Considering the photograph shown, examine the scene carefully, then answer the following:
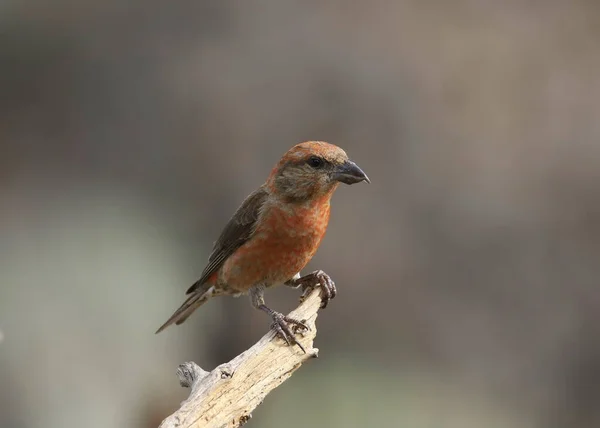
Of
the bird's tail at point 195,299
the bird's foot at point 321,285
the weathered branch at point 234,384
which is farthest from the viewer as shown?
the bird's tail at point 195,299

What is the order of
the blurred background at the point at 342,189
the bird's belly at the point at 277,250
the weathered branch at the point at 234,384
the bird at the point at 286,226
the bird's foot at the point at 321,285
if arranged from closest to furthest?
the weathered branch at the point at 234,384 < the bird at the point at 286,226 < the bird's belly at the point at 277,250 < the bird's foot at the point at 321,285 < the blurred background at the point at 342,189

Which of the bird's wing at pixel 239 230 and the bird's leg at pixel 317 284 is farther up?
the bird's wing at pixel 239 230

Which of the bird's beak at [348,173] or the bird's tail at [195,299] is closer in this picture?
the bird's beak at [348,173]

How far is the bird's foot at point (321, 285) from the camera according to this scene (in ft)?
15.1

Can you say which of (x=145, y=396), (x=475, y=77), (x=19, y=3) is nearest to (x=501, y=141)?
(x=475, y=77)

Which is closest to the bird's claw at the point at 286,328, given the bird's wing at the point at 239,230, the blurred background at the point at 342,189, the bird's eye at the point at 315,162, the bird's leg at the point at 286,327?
the bird's leg at the point at 286,327

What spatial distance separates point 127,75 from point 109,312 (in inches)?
118

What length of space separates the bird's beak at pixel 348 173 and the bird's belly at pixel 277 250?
0.32m

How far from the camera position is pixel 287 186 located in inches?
176

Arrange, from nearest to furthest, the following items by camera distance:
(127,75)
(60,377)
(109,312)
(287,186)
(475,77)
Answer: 1. (287,186)
2. (60,377)
3. (109,312)
4. (127,75)
5. (475,77)

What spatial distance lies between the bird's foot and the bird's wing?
456 millimetres

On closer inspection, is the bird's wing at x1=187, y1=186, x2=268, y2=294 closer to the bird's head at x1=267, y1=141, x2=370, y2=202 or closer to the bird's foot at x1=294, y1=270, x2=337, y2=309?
the bird's head at x1=267, y1=141, x2=370, y2=202

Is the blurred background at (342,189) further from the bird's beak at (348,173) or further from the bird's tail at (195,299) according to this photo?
the bird's beak at (348,173)

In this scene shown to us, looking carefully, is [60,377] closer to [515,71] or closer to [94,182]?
[94,182]
